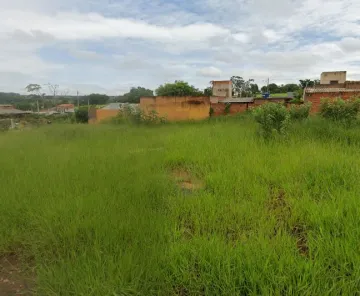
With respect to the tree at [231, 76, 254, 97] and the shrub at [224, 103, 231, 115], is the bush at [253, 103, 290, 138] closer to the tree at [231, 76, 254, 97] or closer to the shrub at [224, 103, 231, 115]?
the shrub at [224, 103, 231, 115]

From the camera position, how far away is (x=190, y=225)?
8.00ft

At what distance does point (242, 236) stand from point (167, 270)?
2.41 feet

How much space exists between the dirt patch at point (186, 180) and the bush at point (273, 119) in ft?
9.28

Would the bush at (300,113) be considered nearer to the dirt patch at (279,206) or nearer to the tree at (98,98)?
the dirt patch at (279,206)

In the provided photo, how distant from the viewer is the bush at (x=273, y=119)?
5.89m

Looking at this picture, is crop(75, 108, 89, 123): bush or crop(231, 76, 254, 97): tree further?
crop(231, 76, 254, 97): tree

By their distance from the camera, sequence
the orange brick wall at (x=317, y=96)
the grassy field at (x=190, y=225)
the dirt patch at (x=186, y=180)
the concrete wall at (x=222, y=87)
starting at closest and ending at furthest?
the grassy field at (x=190, y=225)
the dirt patch at (x=186, y=180)
the orange brick wall at (x=317, y=96)
the concrete wall at (x=222, y=87)

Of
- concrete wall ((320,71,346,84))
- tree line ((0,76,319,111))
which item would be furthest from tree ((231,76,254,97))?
concrete wall ((320,71,346,84))

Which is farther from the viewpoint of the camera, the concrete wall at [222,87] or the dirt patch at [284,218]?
the concrete wall at [222,87]

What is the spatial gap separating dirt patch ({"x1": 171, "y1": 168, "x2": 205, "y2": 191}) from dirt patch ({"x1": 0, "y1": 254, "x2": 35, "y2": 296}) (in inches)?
77.1

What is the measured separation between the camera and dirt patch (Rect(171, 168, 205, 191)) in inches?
135

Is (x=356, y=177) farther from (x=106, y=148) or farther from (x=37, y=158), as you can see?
(x=37, y=158)

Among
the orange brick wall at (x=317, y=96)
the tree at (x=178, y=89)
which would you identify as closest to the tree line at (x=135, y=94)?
the tree at (x=178, y=89)

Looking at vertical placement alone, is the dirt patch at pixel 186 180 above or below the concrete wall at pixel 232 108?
below
